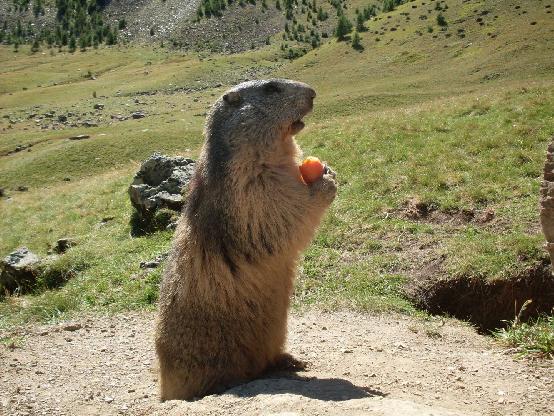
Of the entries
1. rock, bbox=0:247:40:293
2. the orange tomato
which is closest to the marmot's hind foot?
the orange tomato

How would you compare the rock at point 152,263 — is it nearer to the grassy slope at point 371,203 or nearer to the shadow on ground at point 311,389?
the grassy slope at point 371,203

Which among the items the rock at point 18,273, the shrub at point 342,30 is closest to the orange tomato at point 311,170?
the rock at point 18,273

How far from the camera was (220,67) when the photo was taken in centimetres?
8694

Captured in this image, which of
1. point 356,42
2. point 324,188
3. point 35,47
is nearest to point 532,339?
point 324,188

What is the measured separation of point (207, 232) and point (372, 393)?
2460 millimetres

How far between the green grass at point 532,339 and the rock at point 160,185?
29.0 feet

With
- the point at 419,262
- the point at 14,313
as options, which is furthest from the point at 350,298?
the point at 14,313

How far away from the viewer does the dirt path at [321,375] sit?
5.69 m

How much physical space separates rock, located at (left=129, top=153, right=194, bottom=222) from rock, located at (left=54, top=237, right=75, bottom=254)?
1.99 metres

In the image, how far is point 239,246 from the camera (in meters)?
6.56

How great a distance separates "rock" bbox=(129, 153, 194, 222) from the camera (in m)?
14.9

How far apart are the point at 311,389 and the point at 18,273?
9.96 m

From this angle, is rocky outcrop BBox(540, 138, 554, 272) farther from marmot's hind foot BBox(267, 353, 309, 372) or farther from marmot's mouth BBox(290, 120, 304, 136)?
marmot's hind foot BBox(267, 353, 309, 372)

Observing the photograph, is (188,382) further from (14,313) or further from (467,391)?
(14,313)
